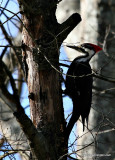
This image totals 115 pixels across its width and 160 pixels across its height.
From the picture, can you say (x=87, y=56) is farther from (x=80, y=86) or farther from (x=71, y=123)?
(x=71, y=123)

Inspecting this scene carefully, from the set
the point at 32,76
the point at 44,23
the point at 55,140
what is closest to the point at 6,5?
the point at 44,23

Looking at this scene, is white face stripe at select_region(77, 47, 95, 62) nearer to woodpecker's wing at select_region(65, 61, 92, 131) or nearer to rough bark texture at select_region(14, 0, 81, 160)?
woodpecker's wing at select_region(65, 61, 92, 131)

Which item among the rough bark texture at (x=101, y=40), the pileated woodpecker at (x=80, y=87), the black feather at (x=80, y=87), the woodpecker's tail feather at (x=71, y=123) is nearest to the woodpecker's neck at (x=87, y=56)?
the pileated woodpecker at (x=80, y=87)

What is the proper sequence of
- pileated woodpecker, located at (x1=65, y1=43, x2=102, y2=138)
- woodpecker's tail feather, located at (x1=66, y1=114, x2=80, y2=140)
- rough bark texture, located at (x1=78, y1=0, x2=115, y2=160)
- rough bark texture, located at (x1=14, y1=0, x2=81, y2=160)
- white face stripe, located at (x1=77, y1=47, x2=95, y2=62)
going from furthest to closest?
1. rough bark texture, located at (x1=78, y1=0, x2=115, y2=160)
2. white face stripe, located at (x1=77, y1=47, x2=95, y2=62)
3. pileated woodpecker, located at (x1=65, y1=43, x2=102, y2=138)
4. woodpecker's tail feather, located at (x1=66, y1=114, x2=80, y2=140)
5. rough bark texture, located at (x1=14, y1=0, x2=81, y2=160)

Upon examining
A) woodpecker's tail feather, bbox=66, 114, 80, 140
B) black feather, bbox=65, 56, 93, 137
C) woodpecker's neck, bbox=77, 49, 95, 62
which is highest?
woodpecker's neck, bbox=77, 49, 95, 62

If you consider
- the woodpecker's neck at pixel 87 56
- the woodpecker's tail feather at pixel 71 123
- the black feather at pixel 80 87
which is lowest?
the woodpecker's tail feather at pixel 71 123

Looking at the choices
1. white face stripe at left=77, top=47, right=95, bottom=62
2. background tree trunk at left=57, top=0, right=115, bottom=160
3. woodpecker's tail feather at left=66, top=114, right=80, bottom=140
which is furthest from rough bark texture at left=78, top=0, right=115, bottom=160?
woodpecker's tail feather at left=66, top=114, right=80, bottom=140

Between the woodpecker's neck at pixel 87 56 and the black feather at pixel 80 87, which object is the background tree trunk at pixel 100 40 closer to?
the woodpecker's neck at pixel 87 56

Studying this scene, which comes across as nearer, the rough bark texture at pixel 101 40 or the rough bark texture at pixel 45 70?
the rough bark texture at pixel 45 70

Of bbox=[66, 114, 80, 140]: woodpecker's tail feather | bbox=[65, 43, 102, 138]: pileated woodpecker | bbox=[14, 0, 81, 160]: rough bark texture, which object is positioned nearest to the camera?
bbox=[14, 0, 81, 160]: rough bark texture

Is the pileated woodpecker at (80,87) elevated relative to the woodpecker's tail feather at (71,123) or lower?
elevated

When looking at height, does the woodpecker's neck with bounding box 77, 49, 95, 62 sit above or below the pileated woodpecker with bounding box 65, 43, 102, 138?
above

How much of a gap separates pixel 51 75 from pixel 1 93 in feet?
2.95

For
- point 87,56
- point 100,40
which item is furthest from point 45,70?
point 100,40
